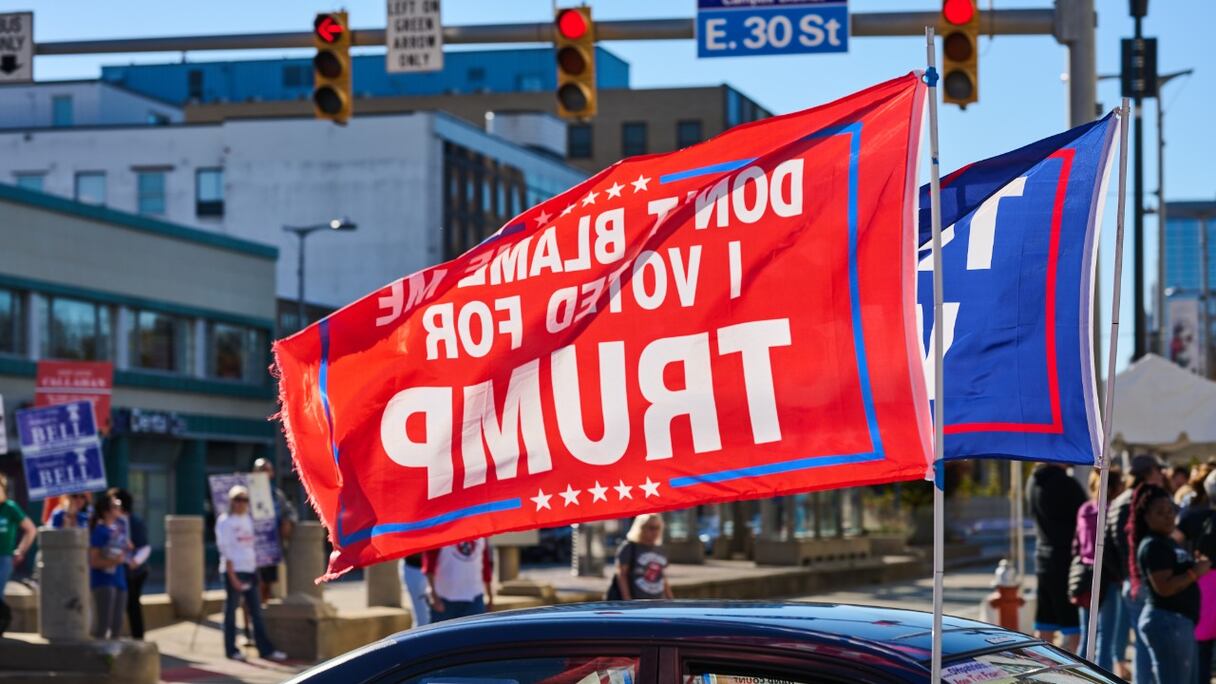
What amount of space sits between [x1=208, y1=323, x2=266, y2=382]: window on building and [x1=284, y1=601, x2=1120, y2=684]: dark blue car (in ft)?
168

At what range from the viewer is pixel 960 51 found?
1473cm

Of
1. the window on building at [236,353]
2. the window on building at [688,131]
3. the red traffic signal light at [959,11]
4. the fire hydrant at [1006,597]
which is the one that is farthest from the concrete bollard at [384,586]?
the window on building at [688,131]

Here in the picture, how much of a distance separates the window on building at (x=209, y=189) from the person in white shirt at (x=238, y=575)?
55.9 metres

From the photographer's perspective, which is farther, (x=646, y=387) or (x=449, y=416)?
(x=449, y=416)

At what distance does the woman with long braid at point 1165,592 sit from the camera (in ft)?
33.8

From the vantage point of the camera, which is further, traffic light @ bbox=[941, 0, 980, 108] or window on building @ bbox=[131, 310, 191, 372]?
window on building @ bbox=[131, 310, 191, 372]

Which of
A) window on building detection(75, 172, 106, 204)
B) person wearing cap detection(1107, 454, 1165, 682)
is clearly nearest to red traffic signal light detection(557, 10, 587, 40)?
person wearing cap detection(1107, 454, 1165, 682)

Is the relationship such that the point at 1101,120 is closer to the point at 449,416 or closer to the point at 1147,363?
the point at 449,416

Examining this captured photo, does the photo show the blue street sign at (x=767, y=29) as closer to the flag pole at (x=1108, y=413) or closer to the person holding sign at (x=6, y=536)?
the person holding sign at (x=6, y=536)

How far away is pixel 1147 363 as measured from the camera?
20.8m

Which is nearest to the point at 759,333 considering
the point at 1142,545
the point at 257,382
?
the point at 1142,545

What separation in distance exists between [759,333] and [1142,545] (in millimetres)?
5166

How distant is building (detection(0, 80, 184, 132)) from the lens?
7706 cm

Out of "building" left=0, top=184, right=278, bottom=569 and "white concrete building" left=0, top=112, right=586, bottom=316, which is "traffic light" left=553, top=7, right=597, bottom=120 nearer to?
"building" left=0, top=184, right=278, bottom=569
